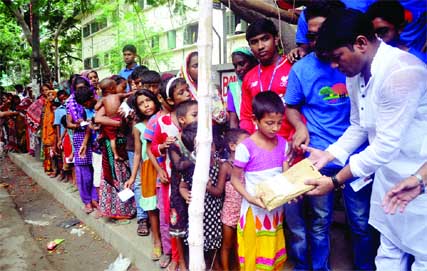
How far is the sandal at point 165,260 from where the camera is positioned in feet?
10.9

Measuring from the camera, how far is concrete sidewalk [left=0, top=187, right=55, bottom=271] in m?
4.05

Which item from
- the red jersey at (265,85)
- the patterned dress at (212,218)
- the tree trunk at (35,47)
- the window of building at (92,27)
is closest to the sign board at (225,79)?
the red jersey at (265,85)

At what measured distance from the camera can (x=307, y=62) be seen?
8.48 ft

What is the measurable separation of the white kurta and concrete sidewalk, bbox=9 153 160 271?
207 centimetres

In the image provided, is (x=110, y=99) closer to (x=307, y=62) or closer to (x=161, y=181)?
(x=161, y=181)

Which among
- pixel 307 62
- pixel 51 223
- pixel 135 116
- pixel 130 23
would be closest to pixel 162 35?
pixel 130 23

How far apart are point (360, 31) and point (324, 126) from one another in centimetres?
76

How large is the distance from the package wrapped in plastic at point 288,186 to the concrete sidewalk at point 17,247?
2.82m

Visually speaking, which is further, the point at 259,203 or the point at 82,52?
the point at 82,52

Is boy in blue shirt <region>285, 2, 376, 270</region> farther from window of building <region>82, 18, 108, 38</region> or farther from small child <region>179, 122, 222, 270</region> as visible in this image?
window of building <region>82, 18, 108, 38</region>

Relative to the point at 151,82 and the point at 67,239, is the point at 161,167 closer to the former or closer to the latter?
the point at 151,82

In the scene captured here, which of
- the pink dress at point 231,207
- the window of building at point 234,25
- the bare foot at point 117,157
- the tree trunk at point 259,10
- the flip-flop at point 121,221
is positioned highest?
the window of building at point 234,25

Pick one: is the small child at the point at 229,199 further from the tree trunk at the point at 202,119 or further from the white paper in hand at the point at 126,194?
the white paper in hand at the point at 126,194

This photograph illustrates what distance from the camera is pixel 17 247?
4.52 metres
